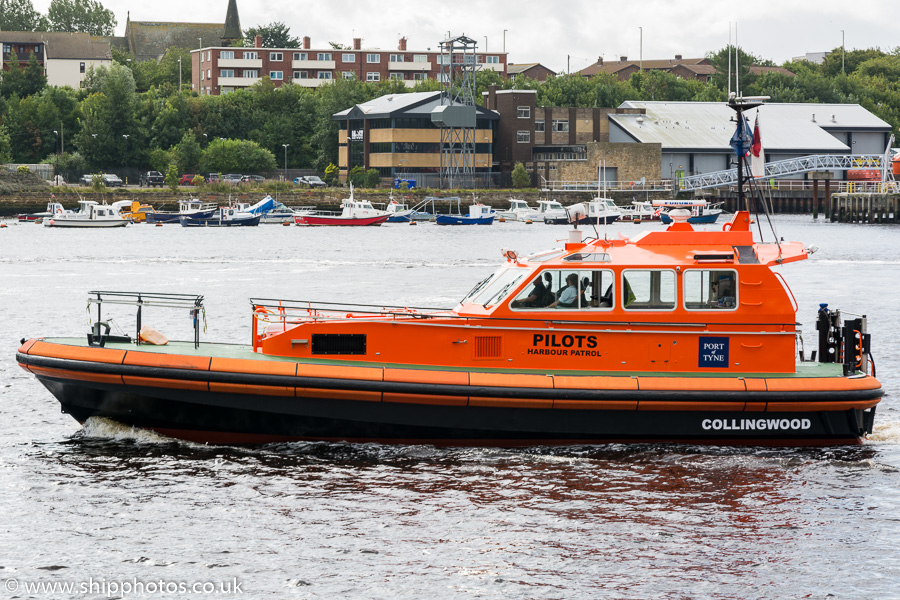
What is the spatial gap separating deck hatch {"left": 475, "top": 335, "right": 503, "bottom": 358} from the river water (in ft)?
4.38

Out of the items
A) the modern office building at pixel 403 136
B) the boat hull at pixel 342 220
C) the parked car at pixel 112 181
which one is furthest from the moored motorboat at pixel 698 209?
the parked car at pixel 112 181

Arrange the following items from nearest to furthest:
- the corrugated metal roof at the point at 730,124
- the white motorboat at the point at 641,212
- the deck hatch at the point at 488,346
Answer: the deck hatch at the point at 488,346 < the white motorboat at the point at 641,212 < the corrugated metal roof at the point at 730,124

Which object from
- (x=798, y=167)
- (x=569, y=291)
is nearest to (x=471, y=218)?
(x=798, y=167)

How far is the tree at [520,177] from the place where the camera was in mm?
105875

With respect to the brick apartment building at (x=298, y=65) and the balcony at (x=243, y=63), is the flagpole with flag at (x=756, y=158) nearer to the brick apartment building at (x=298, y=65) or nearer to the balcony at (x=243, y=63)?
the brick apartment building at (x=298, y=65)

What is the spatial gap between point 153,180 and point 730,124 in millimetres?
56335

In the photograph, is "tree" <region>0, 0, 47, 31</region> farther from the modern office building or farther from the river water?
the river water

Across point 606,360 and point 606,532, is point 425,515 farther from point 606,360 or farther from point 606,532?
point 606,360

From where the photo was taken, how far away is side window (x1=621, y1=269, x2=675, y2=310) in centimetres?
1410

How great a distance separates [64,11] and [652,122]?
4359 inches

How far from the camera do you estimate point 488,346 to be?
14258mm

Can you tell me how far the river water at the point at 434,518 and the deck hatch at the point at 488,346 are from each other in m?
1.33

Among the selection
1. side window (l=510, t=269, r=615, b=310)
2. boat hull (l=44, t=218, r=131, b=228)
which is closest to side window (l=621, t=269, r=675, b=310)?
side window (l=510, t=269, r=615, b=310)

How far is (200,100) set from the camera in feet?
379
